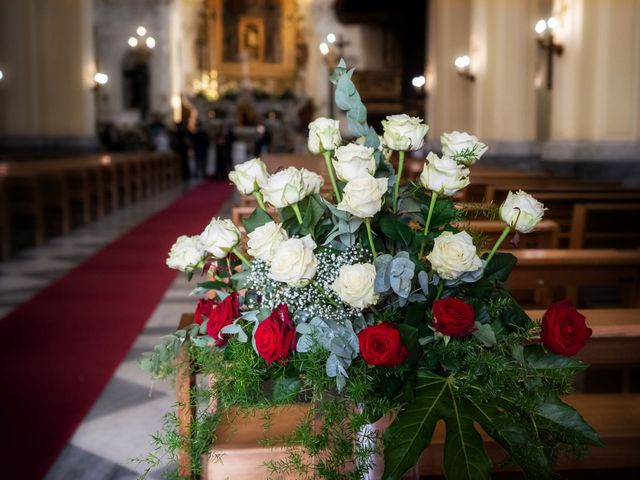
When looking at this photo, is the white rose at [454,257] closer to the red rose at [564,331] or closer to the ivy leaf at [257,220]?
the red rose at [564,331]

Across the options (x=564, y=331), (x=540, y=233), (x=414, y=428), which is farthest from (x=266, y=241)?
(x=540, y=233)

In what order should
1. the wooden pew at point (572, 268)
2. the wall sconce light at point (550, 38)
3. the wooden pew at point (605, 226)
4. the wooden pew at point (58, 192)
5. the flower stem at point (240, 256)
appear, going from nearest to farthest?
the flower stem at point (240, 256) < the wooden pew at point (572, 268) < the wooden pew at point (605, 226) < the wooden pew at point (58, 192) < the wall sconce light at point (550, 38)

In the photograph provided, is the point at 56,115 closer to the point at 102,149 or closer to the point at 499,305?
the point at 102,149

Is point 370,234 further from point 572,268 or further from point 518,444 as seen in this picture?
point 572,268

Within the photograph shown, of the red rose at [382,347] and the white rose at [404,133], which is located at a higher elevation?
the white rose at [404,133]

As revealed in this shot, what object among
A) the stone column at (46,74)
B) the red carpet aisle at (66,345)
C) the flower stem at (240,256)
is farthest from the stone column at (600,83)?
the stone column at (46,74)

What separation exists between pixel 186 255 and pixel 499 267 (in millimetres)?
625

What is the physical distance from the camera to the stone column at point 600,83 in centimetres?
853

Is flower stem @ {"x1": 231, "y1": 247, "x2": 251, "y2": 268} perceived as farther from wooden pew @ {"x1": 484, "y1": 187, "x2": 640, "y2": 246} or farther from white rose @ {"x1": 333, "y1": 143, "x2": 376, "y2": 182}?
wooden pew @ {"x1": 484, "y1": 187, "x2": 640, "y2": 246}

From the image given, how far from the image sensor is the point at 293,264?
1396 millimetres

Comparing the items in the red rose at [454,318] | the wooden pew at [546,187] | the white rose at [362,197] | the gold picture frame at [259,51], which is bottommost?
the wooden pew at [546,187]

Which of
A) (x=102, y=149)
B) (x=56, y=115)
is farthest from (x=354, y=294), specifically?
(x=102, y=149)

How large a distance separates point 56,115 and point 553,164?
1031 centimetres

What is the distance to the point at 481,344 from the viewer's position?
144 centimetres
